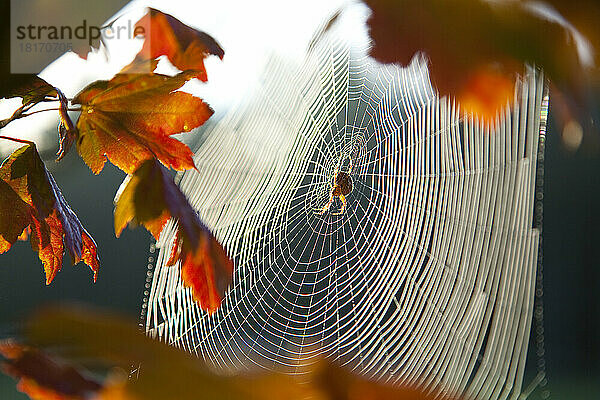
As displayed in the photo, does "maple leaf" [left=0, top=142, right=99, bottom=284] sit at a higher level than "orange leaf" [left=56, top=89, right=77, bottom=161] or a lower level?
lower

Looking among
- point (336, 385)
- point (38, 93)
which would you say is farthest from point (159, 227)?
point (336, 385)

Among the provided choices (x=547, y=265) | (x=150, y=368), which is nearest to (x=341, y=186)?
(x=150, y=368)

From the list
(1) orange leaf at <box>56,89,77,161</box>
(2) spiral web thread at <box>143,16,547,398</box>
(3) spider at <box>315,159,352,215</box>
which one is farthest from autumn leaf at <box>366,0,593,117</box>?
(3) spider at <box>315,159,352,215</box>

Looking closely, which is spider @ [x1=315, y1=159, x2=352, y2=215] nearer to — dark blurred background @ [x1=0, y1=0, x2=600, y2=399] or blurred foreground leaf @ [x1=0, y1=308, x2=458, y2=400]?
dark blurred background @ [x1=0, y1=0, x2=600, y2=399]

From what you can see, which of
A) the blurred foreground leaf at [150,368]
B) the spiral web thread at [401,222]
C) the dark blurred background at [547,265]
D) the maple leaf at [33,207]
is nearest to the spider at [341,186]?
the spiral web thread at [401,222]

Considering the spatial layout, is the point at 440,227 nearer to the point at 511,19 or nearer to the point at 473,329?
the point at 473,329

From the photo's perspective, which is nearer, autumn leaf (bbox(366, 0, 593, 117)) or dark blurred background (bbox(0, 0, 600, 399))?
autumn leaf (bbox(366, 0, 593, 117))
